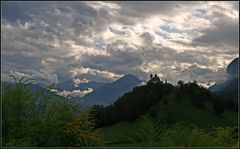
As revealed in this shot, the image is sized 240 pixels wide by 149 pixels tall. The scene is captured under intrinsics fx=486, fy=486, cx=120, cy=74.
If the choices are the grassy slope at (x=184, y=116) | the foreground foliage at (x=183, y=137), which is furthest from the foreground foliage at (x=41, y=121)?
the grassy slope at (x=184, y=116)

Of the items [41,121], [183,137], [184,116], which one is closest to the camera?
[183,137]

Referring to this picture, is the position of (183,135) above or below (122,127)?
above

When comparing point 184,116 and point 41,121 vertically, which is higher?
point 41,121

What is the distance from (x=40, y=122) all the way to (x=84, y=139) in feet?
3.10

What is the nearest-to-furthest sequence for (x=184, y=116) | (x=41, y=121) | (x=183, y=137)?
Result: (x=183, y=137) < (x=41, y=121) < (x=184, y=116)

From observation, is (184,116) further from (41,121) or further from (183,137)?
(183,137)

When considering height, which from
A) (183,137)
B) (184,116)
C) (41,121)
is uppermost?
(41,121)

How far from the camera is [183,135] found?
8.41 meters

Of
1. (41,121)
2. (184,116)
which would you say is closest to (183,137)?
(41,121)

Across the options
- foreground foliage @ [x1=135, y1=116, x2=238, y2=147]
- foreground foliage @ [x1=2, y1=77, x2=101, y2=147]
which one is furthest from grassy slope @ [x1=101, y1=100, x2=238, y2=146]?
foreground foliage @ [x1=135, y1=116, x2=238, y2=147]

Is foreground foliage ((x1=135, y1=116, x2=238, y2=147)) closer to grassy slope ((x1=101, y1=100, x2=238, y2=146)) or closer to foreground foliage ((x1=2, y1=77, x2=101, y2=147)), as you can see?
foreground foliage ((x1=2, y1=77, x2=101, y2=147))

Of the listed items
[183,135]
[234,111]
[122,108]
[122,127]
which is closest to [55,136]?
[183,135]

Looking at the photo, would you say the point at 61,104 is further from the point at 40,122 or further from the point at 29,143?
the point at 29,143

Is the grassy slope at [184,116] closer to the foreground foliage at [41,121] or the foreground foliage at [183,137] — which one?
the foreground foliage at [41,121]
